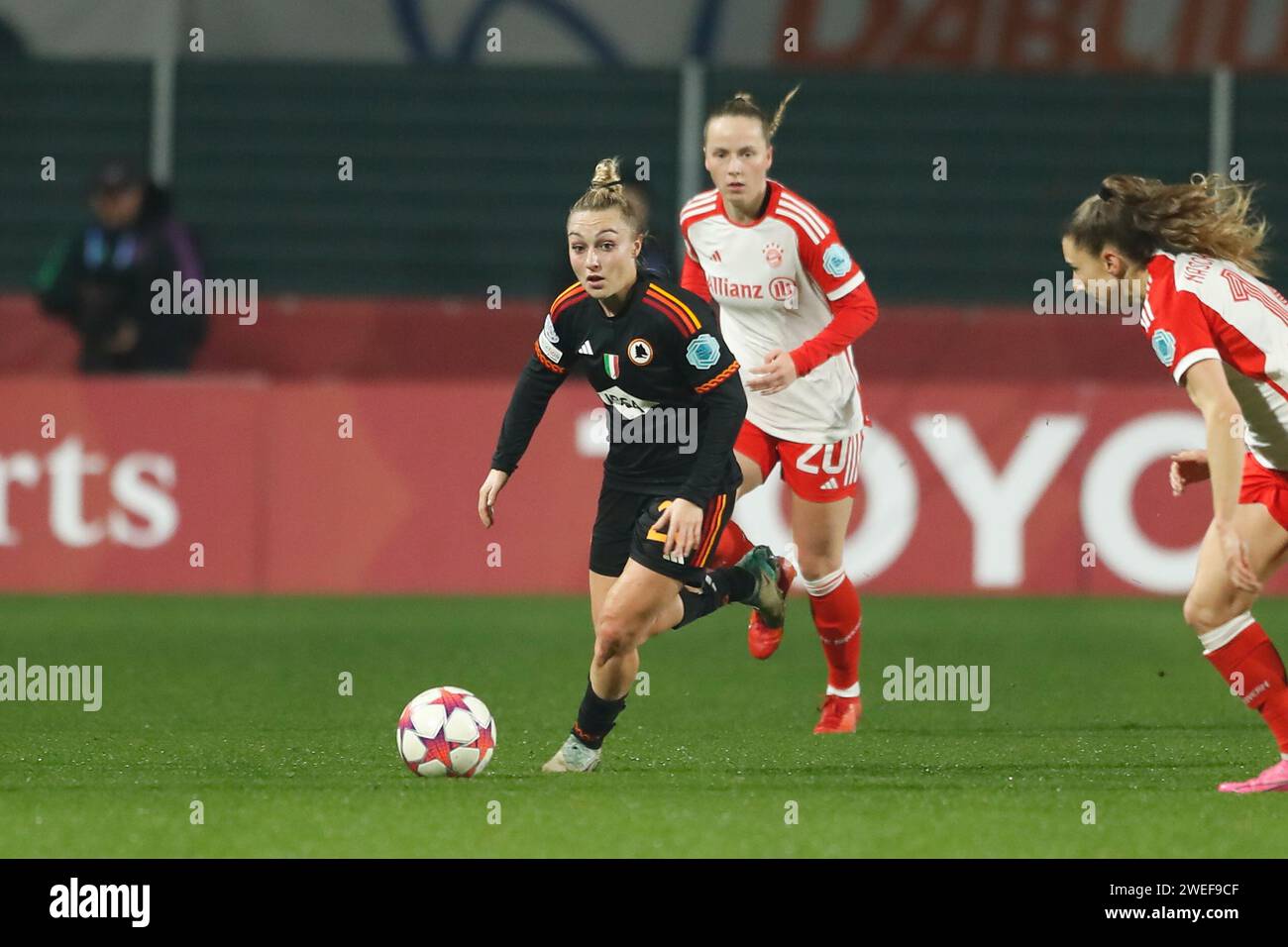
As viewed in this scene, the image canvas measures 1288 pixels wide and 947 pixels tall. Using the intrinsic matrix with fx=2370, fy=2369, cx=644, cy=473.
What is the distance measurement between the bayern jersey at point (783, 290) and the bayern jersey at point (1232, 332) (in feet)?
5.92

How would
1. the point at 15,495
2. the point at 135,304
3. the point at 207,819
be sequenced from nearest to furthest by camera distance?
the point at 207,819, the point at 15,495, the point at 135,304

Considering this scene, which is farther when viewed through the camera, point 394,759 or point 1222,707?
point 1222,707

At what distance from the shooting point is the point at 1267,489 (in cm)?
705

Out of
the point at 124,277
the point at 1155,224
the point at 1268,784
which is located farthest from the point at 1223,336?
the point at 124,277

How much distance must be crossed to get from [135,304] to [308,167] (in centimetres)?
303

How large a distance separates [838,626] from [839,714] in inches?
13.1

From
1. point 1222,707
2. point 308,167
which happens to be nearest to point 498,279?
point 308,167

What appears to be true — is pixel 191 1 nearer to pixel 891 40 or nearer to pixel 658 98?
pixel 658 98

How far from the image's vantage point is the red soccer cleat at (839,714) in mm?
8602

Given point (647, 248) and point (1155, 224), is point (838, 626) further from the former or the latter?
point (1155, 224)

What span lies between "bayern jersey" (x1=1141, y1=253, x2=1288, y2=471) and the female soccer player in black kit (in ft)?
4.37

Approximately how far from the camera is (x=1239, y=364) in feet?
22.8

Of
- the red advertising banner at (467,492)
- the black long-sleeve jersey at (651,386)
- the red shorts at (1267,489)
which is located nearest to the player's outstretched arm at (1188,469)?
the red shorts at (1267,489)

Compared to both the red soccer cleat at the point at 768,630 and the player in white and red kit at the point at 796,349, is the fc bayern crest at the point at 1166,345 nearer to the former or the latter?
the player in white and red kit at the point at 796,349
